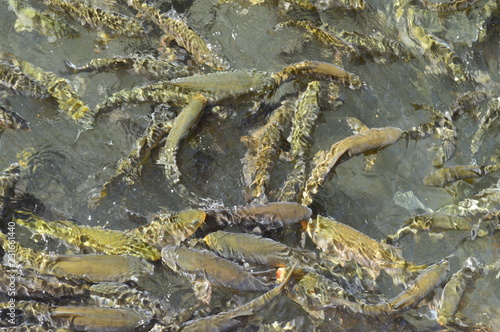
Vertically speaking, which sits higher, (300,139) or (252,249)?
(300,139)

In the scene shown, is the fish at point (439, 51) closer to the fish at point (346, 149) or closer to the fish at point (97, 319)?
the fish at point (346, 149)

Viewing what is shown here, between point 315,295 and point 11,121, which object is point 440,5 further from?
point 11,121

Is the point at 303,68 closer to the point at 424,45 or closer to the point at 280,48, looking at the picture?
the point at 280,48

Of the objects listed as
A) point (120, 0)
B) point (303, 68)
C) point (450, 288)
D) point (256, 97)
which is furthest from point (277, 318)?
point (120, 0)

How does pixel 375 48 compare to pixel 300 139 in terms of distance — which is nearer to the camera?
pixel 300 139

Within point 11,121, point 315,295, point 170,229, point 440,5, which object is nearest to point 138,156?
point 170,229

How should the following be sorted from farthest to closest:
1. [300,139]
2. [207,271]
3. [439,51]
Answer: [439,51], [300,139], [207,271]

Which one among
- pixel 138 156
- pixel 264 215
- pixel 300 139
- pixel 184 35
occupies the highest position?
pixel 184 35
